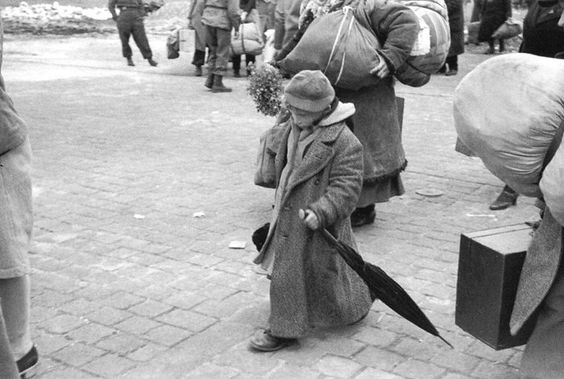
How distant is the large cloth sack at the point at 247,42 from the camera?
14148 millimetres

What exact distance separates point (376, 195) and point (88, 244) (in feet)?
6.85

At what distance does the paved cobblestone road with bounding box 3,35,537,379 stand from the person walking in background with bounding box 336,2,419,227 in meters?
0.33

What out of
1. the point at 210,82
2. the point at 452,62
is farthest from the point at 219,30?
the point at 452,62

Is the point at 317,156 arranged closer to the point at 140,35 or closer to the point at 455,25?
the point at 455,25

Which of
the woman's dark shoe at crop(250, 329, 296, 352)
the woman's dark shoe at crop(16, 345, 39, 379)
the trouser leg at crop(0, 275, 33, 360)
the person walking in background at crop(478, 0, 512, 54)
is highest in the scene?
the trouser leg at crop(0, 275, 33, 360)

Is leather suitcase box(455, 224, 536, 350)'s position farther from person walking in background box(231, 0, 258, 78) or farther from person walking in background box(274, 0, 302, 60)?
person walking in background box(231, 0, 258, 78)

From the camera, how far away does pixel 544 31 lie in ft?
23.1

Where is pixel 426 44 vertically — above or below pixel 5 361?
above

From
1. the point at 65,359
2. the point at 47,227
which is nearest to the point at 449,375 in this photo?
the point at 65,359

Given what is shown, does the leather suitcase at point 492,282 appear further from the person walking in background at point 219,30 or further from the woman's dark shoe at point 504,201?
the person walking in background at point 219,30

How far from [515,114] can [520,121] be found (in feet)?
0.11

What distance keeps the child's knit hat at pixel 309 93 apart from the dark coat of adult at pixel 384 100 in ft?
5.31

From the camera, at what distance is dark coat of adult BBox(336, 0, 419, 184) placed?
5.71 metres

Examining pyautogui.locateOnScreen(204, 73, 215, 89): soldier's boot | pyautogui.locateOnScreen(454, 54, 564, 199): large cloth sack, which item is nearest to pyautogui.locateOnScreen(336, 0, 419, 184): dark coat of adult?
pyautogui.locateOnScreen(454, 54, 564, 199): large cloth sack
